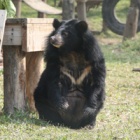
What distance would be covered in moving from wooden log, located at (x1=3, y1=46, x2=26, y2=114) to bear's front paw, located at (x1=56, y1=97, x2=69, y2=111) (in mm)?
475

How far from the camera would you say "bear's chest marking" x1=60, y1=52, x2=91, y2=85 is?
5684 millimetres

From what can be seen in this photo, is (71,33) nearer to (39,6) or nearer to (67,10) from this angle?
(67,10)

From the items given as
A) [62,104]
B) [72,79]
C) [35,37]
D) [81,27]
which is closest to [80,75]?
[72,79]

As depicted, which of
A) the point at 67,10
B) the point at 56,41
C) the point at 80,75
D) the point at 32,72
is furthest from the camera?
the point at 67,10

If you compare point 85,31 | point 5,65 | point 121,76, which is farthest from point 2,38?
point 121,76

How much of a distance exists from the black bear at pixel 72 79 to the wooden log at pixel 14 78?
0.19 m

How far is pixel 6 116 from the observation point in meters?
5.59

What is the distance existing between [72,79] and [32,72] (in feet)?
2.21

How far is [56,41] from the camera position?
5477 millimetres

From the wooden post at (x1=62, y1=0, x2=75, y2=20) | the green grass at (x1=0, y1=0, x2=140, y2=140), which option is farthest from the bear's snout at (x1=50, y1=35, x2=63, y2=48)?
the wooden post at (x1=62, y1=0, x2=75, y2=20)

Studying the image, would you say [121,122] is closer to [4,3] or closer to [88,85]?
[88,85]

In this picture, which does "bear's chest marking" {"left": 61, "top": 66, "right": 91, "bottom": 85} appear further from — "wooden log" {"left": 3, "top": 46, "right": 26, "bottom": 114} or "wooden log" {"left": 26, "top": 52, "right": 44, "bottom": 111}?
"wooden log" {"left": 26, "top": 52, "right": 44, "bottom": 111}

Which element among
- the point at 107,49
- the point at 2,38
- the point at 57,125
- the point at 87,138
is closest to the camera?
the point at 87,138

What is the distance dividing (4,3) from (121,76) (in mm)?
4283
